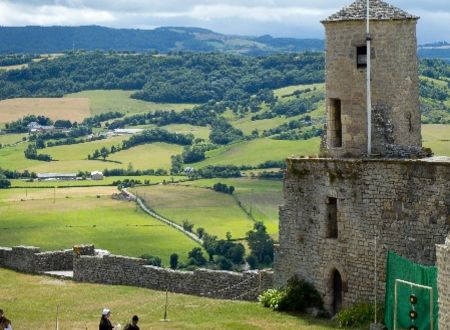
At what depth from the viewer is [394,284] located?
28.8m

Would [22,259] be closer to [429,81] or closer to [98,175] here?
[98,175]

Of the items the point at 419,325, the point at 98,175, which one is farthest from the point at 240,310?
the point at 98,175

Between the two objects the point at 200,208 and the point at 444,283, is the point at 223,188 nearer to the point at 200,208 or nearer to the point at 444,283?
the point at 200,208

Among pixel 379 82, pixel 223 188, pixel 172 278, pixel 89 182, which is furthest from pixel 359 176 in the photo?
pixel 89 182

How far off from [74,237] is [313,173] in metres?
82.7

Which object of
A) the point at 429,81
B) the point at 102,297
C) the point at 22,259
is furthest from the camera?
the point at 429,81

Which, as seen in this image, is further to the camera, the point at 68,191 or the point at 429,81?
the point at 429,81

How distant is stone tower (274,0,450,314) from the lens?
30.7 metres

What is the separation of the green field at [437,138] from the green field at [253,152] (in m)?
15.8

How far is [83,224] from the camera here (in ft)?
401

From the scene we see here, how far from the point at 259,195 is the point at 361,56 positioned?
108 m

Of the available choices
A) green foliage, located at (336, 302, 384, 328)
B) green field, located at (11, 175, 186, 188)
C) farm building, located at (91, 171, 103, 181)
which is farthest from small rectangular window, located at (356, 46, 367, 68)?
farm building, located at (91, 171, 103, 181)

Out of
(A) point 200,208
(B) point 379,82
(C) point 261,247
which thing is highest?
(B) point 379,82

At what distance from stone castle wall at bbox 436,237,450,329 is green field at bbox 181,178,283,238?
90.6 m
